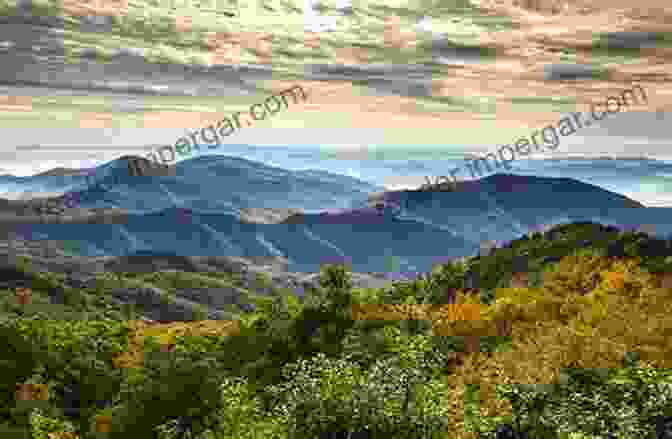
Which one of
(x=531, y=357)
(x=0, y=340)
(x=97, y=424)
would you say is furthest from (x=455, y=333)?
(x=0, y=340)

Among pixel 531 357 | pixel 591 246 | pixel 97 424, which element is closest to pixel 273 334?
pixel 97 424

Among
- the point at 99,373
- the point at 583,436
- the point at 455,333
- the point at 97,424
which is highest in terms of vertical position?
the point at 583,436

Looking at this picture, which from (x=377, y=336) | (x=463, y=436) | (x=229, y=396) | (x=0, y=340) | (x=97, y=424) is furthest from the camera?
(x=0, y=340)

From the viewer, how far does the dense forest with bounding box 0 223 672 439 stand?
29.7m

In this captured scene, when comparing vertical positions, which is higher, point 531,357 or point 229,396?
point 229,396

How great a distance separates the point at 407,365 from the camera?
33469 millimetres

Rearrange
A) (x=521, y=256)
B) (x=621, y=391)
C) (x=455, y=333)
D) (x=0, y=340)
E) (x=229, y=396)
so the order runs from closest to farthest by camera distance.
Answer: (x=621, y=391) < (x=229, y=396) < (x=455, y=333) < (x=0, y=340) < (x=521, y=256)

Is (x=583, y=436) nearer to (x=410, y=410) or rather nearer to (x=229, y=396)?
(x=410, y=410)

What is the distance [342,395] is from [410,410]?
8.74 ft

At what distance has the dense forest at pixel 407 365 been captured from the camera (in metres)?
29.7

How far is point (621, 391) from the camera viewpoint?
36.3 meters

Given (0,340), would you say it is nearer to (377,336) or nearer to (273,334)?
(273,334)

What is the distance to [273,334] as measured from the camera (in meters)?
105

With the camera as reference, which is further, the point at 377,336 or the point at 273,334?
the point at 273,334
